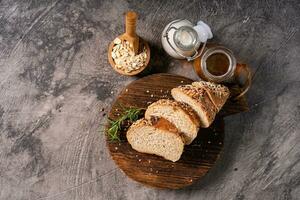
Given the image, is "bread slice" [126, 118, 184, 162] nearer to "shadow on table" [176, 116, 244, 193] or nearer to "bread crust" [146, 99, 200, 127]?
"bread crust" [146, 99, 200, 127]

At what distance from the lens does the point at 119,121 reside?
6.08 feet

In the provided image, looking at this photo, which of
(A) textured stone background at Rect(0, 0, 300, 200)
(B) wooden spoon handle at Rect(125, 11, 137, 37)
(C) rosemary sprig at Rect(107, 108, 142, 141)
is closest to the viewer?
(B) wooden spoon handle at Rect(125, 11, 137, 37)

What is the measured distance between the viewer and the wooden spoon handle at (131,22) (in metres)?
1.75

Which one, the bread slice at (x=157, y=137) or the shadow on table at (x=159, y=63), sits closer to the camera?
the bread slice at (x=157, y=137)

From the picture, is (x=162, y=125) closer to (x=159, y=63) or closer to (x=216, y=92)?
(x=216, y=92)

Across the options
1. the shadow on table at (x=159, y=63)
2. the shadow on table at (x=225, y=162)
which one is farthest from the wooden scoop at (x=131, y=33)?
the shadow on table at (x=225, y=162)

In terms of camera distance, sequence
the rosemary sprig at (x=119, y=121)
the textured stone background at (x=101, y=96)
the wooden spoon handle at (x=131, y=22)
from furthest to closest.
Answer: the textured stone background at (x=101, y=96)
the rosemary sprig at (x=119, y=121)
the wooden spoon handle at (x=131, y=22)

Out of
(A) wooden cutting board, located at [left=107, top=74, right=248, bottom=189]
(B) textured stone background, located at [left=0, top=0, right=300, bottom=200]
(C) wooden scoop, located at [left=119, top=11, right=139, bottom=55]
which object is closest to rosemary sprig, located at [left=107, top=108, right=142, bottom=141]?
(A) wooden cutting board, located at [left=107, top=74, right=248, bottom=189]

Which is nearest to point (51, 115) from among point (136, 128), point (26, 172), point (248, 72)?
point (26, 172)

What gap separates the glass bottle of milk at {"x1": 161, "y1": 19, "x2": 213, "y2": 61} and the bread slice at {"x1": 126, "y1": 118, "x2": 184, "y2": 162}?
289 millimetres

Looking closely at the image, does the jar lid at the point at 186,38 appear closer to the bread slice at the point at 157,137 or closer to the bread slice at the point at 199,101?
the bread slice at the point at 199,101

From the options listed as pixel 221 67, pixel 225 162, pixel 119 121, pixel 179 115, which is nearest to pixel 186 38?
pixel 221 67

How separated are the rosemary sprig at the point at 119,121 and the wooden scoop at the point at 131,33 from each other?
0.24 m

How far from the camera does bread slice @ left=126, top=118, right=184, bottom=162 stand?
179 cm
